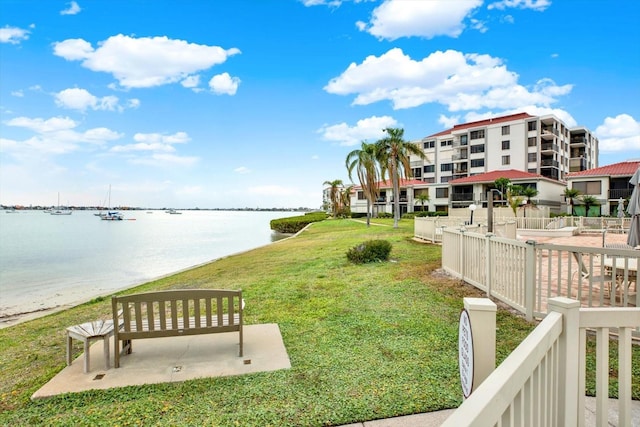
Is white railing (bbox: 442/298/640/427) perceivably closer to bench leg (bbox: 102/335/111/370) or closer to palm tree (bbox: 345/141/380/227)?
bench leg (bbox: 102/335/111/370)

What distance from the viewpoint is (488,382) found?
1146 mm

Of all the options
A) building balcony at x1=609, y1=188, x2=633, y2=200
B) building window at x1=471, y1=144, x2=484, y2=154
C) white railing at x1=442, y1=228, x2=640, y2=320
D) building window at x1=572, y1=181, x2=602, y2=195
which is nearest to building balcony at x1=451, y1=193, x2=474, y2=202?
building window at x1=471, y1=144, x2=484, y2=154

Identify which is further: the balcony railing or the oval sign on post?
the balcony railing

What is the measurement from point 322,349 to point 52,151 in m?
55.9

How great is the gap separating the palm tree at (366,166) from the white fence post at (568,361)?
2951 centimetres

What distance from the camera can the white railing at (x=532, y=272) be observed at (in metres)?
4.84

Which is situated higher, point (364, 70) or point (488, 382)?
point (364, 70)

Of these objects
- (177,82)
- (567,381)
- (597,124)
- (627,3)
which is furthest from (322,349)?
(597,124)

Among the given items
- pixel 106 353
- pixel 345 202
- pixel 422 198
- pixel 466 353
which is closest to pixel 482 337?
pixel 466 353

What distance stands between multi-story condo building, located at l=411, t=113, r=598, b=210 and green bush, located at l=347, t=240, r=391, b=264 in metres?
36.3

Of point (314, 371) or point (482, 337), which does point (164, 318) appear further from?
point (482, 337)

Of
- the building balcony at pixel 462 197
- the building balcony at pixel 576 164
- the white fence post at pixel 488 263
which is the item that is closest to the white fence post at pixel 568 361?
the white fence post at pixel 488 263

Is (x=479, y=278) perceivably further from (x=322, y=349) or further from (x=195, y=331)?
(x=195, y=331)

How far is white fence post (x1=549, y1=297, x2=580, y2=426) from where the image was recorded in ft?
5.94
